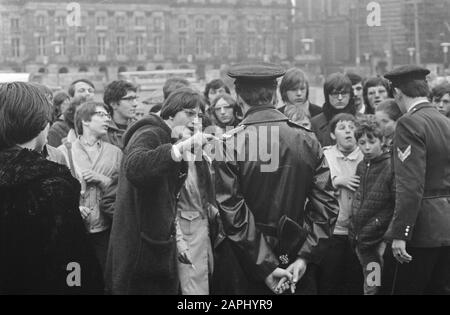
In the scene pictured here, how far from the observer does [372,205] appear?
4.25 metres

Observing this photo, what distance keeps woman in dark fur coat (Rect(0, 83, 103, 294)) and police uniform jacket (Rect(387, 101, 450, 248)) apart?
73.3 inches

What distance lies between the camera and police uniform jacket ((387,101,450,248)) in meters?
3.69

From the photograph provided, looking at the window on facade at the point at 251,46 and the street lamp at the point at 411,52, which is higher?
the window on facade at the point at 251,46

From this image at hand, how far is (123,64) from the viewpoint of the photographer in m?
59.5

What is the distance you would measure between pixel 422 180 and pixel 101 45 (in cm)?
5650

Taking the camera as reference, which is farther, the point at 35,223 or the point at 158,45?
the point at 158,45

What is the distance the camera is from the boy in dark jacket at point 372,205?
13.9 ft

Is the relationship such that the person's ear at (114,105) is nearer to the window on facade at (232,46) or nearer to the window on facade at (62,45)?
the window on facade at (62,45)

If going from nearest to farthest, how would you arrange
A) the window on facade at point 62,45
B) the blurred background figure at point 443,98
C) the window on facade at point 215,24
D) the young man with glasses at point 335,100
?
the blurred background figure at point 443,98
the young man with glasses at point 335,100
the window on facade at point 62,45
the window on facade at point 215,24

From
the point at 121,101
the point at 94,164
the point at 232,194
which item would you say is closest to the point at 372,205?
the point at 232,194

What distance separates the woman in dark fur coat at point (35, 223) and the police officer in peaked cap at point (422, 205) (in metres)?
1.87

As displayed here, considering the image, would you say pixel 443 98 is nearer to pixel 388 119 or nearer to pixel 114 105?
pixel 388 119

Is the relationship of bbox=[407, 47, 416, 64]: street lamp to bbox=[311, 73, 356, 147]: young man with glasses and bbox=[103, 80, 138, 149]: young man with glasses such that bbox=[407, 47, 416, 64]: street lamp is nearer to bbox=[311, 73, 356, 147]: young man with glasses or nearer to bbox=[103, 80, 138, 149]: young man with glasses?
bbox=[311, 73, 356, 147]: young man with glasses

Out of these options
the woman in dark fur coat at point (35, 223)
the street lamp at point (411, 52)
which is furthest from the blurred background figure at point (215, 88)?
the street lamp at point (411, 52)
